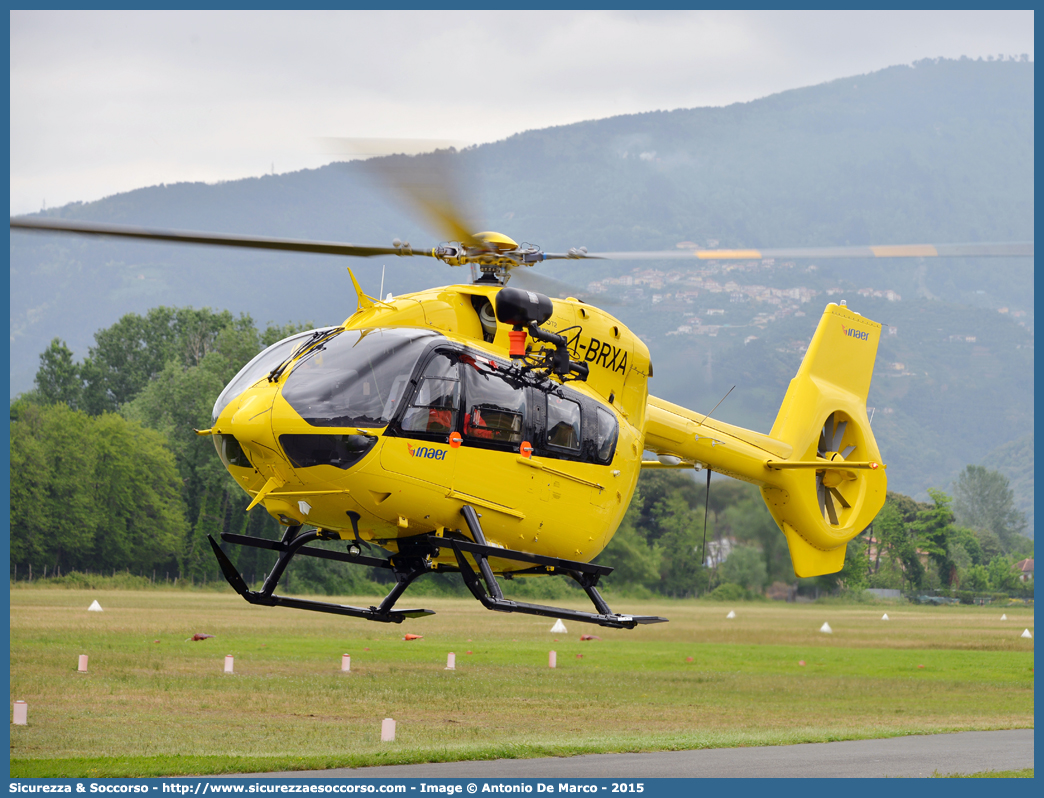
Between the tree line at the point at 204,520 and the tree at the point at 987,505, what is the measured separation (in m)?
35.5

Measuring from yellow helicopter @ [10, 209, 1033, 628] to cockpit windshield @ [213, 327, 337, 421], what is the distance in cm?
3

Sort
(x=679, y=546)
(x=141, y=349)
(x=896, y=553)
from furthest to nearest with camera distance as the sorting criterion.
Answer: (x=141, y=349), (x=679, y=546), (x=896, y=553)

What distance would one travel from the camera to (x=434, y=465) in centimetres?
1238

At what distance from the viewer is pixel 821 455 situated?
64.0 ft

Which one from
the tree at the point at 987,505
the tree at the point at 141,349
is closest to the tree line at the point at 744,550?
the tree at the point at 987,505

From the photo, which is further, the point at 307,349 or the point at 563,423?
the point at 563,423

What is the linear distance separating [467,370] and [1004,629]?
59.3 meters

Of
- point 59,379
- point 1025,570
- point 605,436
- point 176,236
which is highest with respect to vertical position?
point 59,379

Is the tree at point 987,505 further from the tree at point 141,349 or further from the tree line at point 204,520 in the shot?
the tree at point 141,349

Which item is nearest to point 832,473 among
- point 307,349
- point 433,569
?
point 433,569

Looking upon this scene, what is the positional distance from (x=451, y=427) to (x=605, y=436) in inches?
102

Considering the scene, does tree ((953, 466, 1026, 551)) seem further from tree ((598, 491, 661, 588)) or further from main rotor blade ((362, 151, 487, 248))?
main rotor blade ((362, 151, 487, 248))

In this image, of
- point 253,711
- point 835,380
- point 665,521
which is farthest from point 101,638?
point 665,521

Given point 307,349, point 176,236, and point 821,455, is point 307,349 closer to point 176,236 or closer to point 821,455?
point 176,236
